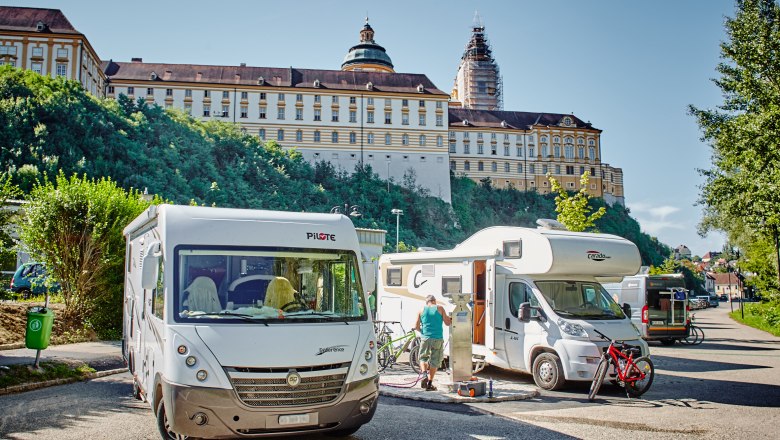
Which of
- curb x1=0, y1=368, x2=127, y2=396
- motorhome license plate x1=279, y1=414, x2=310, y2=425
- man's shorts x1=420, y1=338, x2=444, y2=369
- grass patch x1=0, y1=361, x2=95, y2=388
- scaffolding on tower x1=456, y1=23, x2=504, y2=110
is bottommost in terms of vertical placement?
curb x1=0, y1=368, x2=127, y2=396

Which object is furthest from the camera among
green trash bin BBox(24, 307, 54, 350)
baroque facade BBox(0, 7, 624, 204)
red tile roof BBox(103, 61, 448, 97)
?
red tile roof BBox(103, 61, 448, 97)

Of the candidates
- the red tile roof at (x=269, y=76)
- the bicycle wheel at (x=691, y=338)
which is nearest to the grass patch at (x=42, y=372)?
the bicycle wheel at (x=691, y=338)

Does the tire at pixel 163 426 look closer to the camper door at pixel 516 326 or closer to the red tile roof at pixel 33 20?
the camper door at pixel 516 326

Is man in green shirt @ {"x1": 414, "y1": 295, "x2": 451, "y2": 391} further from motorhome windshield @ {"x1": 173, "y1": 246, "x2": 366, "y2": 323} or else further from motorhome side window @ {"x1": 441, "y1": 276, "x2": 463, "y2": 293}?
motorhome windshield @ {"x1": 173, "y1": 246, "x2": 366, "y2": 323}

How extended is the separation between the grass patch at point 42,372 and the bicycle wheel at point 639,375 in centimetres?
1043

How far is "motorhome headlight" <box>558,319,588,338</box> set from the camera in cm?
1231

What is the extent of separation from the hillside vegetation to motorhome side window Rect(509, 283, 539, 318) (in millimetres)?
42759

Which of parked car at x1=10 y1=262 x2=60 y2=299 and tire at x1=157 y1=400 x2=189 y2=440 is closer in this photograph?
tire at x1=157 y1=400 x2=189 y2=440

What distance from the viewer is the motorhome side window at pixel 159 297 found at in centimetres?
760

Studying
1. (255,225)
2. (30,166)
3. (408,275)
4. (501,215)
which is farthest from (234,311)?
(501,215)

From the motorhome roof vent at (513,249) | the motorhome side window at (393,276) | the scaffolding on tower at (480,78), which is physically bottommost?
the motorhome side window at (393,276)

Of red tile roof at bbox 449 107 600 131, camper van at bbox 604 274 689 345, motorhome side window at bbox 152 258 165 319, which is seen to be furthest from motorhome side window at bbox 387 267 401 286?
red tile roof at bbox 449 107 600 131

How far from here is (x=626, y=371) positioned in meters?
11.6

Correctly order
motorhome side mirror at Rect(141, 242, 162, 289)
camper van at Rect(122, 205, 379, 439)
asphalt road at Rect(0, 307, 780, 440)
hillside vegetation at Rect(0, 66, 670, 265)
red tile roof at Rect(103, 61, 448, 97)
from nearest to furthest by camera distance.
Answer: camper van at Rect(122, 205, 379, 439), motorhome side mirror at Rect(141, 242, 162, 289), asphalt road at Rect(0, 307, 780, 440), hillside vegetation at Rect(0, 66, 670, 265), red tile roof at Rect(103, 61, 448, 97)
